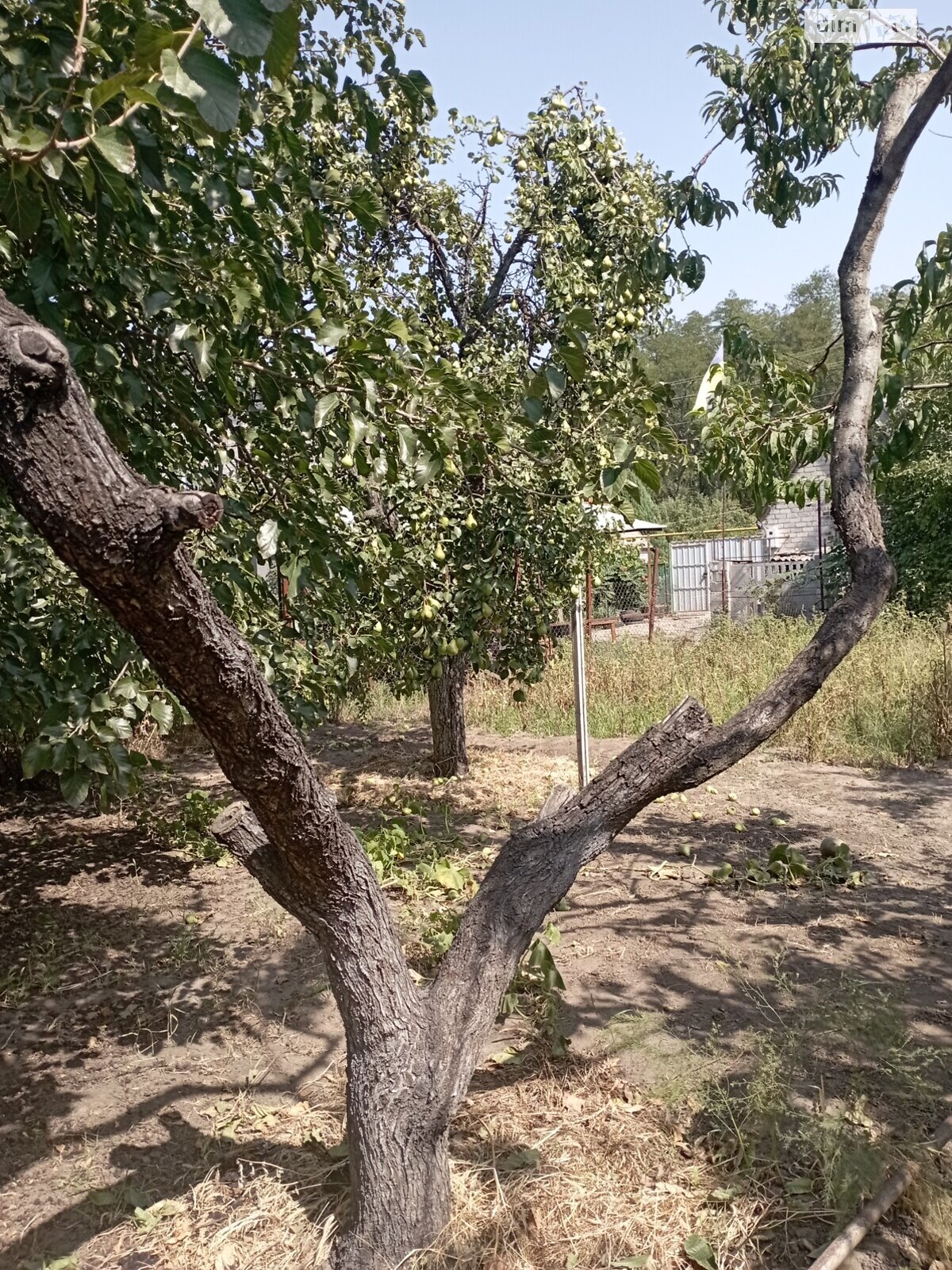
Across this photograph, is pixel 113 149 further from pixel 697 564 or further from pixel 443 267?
pixel 697 564

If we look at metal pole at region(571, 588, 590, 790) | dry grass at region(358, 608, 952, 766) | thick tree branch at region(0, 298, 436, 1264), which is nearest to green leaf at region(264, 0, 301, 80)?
thick tree branch at region(0, 298, 436, 1264)

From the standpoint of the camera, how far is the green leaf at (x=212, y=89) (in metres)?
1.26

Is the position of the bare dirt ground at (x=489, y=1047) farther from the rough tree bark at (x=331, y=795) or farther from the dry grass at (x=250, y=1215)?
the rough tree bark at (x=331, y=795)

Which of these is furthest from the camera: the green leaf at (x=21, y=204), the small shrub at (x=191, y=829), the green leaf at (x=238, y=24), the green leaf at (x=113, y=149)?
the small shrub at (x=191, y=829)

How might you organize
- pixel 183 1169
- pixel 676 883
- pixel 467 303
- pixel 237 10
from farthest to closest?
pixel 467 303
pixel 676 883
pixel 183 1169
pixel 237 10

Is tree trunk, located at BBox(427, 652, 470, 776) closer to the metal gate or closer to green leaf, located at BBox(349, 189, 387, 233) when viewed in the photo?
green leaf, located at BBox(349, 189, 387, 233)

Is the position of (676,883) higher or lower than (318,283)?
lower

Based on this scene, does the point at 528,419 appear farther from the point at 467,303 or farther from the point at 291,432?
the point at 467,303

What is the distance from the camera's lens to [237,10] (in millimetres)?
1130

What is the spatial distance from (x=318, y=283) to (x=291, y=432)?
1.62ft

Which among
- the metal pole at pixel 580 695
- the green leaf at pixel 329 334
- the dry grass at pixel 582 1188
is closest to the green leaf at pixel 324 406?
the green leaf at pixel 329 334

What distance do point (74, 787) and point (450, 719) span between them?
5.60m

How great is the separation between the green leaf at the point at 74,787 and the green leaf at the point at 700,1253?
182 centimetres

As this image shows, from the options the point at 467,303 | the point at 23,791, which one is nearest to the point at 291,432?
the point at 467,303
